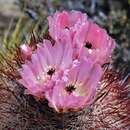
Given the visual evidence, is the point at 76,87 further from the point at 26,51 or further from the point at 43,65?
the point at 26,51

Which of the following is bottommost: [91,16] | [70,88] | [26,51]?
[70,88]

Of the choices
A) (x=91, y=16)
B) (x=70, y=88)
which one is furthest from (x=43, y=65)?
(x=91, y=16)

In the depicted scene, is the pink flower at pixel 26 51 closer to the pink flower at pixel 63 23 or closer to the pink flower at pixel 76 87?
the pink flower at pixel 63 23

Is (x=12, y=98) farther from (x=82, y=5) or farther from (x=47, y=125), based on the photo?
(x=82, y=5)

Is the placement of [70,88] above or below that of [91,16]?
below

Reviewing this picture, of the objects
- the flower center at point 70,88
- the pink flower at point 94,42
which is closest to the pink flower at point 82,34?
the pink flower at point 94,42

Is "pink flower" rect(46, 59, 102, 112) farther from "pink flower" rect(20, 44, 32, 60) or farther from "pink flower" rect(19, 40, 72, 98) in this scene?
"pink flower" rect(20, 44, 32, 60)

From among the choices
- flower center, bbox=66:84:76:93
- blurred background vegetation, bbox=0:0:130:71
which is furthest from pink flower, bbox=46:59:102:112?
blurred background vegetation, bbox=0:0:130:71
